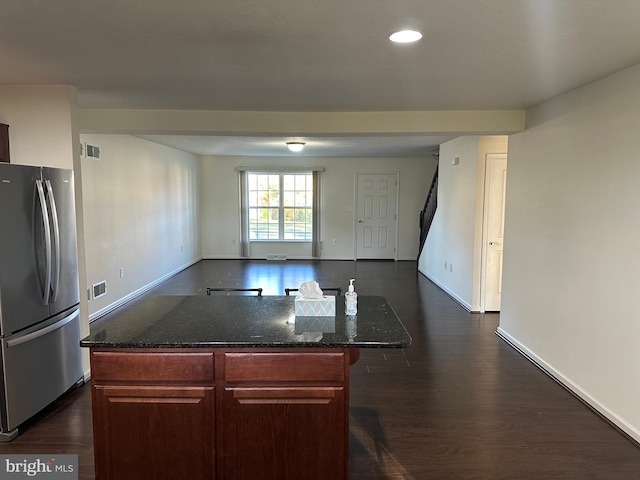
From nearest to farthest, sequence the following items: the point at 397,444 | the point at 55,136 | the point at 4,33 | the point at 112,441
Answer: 1. the point at 112,441
2. the point at 4,33
3. the point at 397,444
4. the point at 55,136

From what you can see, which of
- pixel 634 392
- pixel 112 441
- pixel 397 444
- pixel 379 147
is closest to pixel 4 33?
pixel 112 441

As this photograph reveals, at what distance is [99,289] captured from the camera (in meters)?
4.83

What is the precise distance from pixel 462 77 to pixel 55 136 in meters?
2.90

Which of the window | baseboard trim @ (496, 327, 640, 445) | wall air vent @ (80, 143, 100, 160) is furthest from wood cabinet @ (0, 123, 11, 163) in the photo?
the window

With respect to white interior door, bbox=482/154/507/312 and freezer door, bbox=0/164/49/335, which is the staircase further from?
freezer door, bbox=0/164/49/335

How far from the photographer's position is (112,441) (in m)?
1.88

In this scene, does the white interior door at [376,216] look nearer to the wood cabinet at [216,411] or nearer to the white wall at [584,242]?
the white wall at [584,242]

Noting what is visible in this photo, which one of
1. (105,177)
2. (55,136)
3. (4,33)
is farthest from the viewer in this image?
(105,177)

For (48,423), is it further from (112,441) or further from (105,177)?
(105,177)

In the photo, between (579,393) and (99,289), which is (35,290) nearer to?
(99,289)

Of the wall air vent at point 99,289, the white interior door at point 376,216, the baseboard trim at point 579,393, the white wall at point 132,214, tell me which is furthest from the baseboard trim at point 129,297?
the baseboard trim at point 579,393

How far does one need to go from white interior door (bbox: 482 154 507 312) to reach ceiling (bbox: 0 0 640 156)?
1.57 metres

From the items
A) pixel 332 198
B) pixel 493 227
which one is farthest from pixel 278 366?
pixel 332 198

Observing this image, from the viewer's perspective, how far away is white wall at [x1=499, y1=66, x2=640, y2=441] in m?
2.59
